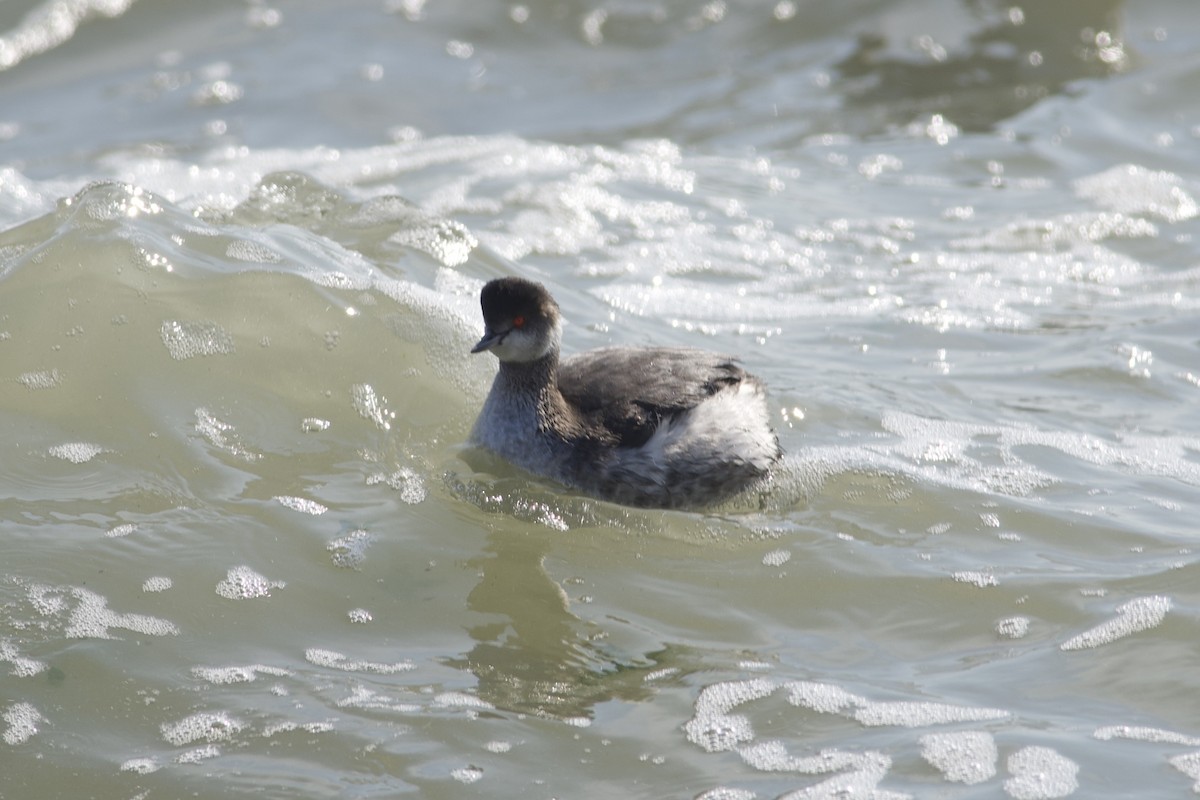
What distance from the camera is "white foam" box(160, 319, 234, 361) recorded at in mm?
6551

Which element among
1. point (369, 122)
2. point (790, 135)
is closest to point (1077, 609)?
point (790, 135)

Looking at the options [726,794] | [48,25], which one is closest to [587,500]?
[726,794]

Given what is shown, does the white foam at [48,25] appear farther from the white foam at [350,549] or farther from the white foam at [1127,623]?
the white foam at [1127,623]

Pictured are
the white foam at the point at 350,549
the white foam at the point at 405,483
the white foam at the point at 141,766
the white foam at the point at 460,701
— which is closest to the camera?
the white foam at the point at 141,766

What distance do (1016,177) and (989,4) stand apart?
422 cm

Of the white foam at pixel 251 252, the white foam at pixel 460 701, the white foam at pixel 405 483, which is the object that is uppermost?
the white foam at pixel 251 252

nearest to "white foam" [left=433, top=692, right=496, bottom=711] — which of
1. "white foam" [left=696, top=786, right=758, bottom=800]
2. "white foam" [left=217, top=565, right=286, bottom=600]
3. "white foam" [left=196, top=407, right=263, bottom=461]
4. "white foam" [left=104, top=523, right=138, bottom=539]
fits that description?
"white foam" [left=696, top=786, right=758, bottom=800]

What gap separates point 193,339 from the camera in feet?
21.7

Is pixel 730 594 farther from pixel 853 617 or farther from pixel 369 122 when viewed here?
pixel 369 122

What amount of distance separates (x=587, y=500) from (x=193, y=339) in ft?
6.97

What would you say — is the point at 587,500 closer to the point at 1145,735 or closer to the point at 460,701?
the point at 460,701

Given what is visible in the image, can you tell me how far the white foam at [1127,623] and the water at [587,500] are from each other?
0.02 m

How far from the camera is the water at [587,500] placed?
436cm

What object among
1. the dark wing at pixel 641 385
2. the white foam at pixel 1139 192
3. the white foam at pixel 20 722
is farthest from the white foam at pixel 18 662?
the white foam at pixel 1139 192
